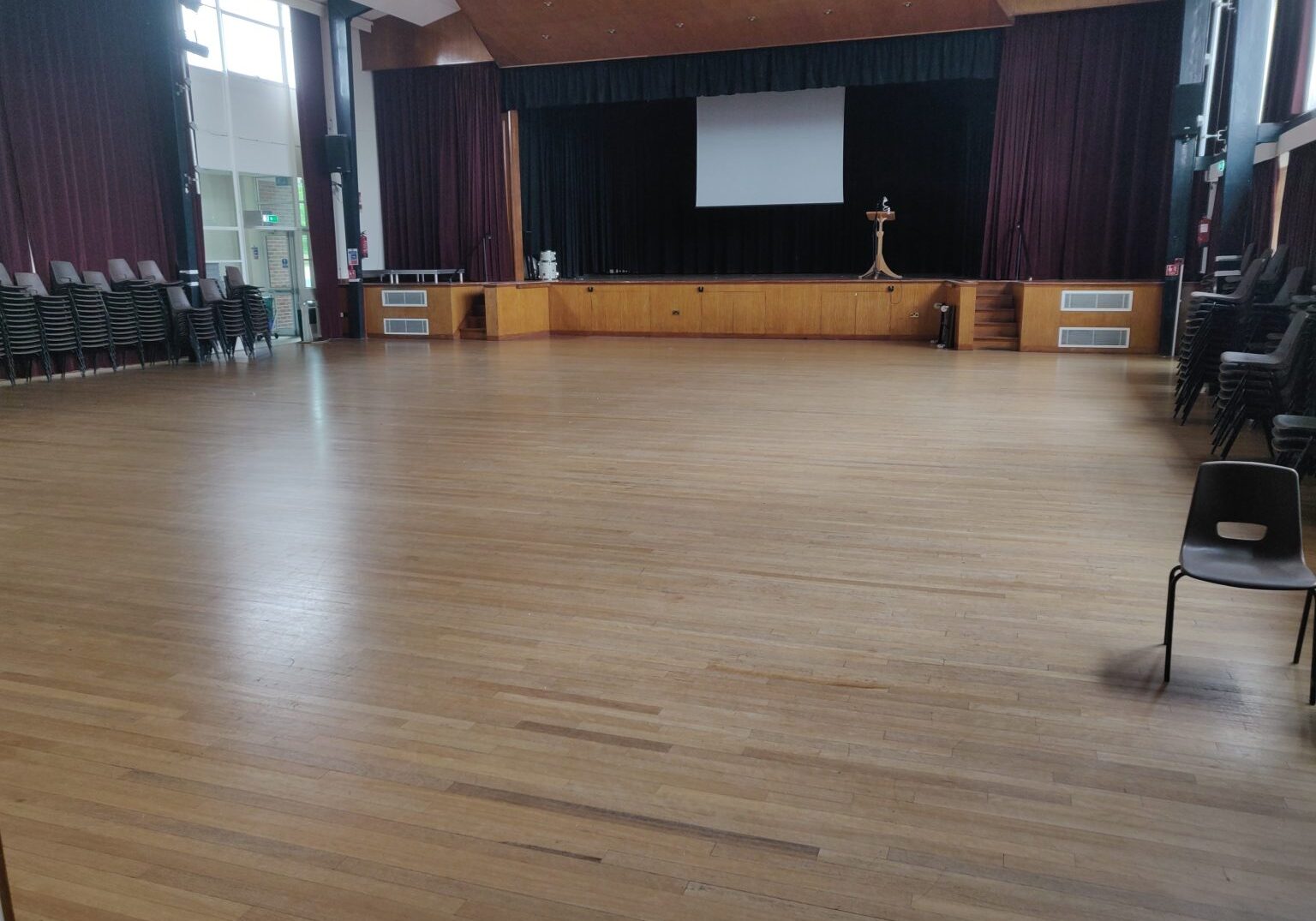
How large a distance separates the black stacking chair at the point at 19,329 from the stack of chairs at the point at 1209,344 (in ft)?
32.7

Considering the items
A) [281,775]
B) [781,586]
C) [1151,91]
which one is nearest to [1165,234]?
[1151,91]

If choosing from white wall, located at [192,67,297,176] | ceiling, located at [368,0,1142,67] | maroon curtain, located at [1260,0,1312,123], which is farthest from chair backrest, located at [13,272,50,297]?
maroon curtain, located at [1260,0,1312,123]

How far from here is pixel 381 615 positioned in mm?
3205

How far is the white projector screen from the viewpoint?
1462 cm

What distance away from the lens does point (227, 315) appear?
11.4 meters

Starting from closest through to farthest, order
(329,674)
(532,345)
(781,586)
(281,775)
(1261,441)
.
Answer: (281,775)
(329,674)
(781,586)
(1261,441)
(532,345)

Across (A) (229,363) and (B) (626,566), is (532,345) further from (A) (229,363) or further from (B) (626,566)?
(B) (626,566)

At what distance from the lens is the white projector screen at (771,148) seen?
1462 centimetres

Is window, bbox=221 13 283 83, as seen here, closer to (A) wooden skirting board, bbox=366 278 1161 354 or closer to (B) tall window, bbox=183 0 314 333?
(B) tall window, bbox=183 0 314 333

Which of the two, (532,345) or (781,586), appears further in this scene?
(532,345)

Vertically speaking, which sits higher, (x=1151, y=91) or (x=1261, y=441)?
(x=1151, y=91)

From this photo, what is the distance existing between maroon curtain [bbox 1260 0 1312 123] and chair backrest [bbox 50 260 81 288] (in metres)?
11.9

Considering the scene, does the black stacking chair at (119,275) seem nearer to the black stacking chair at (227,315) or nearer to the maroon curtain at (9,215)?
Answer: the black stacking chair at (227,315)

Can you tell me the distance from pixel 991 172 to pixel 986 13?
1908mm
